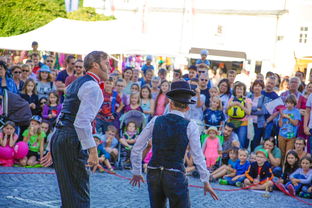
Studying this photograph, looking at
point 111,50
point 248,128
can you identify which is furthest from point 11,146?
point 111,50

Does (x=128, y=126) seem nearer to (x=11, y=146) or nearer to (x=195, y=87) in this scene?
(x=195, y=87)

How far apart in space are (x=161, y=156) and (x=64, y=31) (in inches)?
523

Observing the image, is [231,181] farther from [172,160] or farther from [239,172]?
[172,160]

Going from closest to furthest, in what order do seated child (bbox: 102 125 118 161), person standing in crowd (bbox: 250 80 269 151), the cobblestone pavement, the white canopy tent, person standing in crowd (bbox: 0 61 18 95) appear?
the cobblestone pavement → person standing in crowd (bbox: 0 61 18 95) → seated child (bbox: 102 125 118 161) → person standing in crowd (bbox: 250 80 269 151) → the white canopy tent

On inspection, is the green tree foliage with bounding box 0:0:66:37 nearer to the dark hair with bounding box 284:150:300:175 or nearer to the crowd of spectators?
the crowd of spectators

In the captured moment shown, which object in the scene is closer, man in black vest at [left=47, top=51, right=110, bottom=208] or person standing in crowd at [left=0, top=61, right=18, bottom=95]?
man in black vest at [left=47, top=51, right=110, bottom=208]

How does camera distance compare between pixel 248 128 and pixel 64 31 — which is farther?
pixel 64 31

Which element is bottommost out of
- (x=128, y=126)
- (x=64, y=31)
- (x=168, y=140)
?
(x=128, y=126)

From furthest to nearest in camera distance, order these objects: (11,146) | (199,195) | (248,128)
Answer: (248,128) < (11,146) < (199,195)

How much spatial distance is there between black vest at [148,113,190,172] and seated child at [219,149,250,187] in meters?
4.59

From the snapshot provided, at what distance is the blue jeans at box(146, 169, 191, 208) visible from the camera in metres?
4.27

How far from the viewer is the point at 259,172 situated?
28.3 feet

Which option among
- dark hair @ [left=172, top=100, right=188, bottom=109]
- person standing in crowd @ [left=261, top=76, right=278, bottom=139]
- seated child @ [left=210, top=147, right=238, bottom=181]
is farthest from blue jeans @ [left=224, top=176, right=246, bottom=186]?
dark hair @ [left=172, top=100, right=188, bottom=109]

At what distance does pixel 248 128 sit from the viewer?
981 cm
